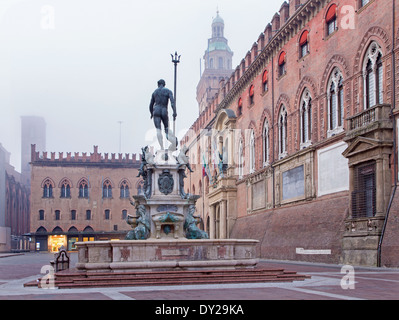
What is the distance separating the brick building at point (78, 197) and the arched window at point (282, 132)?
39.4 m

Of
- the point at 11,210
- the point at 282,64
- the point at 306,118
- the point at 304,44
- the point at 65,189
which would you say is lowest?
the point at 11,210

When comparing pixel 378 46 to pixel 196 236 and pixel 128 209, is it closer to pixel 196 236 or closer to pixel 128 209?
pixel 196 236

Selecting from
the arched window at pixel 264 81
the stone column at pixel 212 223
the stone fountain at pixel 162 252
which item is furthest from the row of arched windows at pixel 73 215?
the stone fountain at pixel 162 252

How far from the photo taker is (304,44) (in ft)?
100

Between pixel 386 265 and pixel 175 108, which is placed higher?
pixel 175 108

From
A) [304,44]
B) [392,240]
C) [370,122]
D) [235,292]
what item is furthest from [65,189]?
[235,292]

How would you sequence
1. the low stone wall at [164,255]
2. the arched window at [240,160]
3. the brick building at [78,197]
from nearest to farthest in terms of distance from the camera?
the low stone wall at [164,255] → the arched window at [240,160] → the brick building at [78,197]

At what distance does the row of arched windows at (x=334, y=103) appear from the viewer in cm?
2247

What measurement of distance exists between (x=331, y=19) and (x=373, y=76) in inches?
207

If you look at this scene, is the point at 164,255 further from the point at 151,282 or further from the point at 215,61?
the point at 215,61

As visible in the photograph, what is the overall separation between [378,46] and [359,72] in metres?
1.49

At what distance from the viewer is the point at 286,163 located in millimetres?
32188

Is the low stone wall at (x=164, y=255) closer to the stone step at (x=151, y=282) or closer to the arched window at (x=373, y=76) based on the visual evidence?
the stone step at (x=151, y=282)
